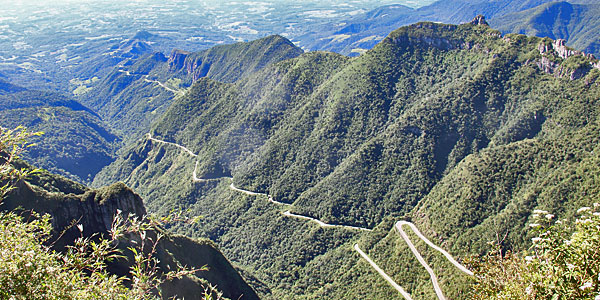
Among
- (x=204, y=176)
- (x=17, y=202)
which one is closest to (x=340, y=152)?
(x=204, y=176)

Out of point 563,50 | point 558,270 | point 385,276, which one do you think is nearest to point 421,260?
point 385,276

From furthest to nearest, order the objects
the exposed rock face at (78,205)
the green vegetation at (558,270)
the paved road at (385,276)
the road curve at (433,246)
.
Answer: the paved road at (385,276)
the road curve at (433,246)
the exposed rock face at (78,205)
the green vegetation at (558,270)

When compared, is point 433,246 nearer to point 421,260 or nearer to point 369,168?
point 421,260

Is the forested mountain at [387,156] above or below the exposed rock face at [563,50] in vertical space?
below

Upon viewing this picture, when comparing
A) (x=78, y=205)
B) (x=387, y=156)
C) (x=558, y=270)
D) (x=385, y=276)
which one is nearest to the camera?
(x=558, y=270)

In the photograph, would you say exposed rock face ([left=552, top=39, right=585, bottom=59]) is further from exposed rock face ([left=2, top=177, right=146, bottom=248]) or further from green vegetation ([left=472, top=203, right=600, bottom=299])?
exposed rock face ([left=2, top=177, right=146, bottom=248])

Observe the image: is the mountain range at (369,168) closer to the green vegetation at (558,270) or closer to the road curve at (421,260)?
the road curve at (421,260)

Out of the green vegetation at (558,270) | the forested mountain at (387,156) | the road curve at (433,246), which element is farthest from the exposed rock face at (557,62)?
the green vegetation at (558,270)
